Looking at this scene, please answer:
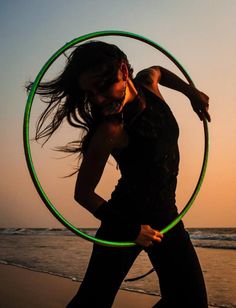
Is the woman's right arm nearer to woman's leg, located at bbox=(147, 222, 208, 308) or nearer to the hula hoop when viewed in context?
the hula hoop

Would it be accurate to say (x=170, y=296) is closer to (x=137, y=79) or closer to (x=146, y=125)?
(x=146, y=125)

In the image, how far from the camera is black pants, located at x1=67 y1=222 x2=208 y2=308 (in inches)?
94.3

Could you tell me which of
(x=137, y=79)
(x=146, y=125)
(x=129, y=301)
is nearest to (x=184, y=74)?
→ (x=137, y=79)

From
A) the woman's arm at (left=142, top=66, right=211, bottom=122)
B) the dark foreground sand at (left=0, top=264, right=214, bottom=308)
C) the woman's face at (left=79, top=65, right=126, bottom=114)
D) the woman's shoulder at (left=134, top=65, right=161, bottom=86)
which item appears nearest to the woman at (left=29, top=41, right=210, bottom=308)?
the woman's face at (left=79, top=65, right=126, bottom=114)

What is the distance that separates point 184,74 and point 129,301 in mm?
2748

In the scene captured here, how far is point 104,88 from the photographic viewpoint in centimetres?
228

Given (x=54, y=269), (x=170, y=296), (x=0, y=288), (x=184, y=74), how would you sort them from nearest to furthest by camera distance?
(x=170, y=296) → (x=184, y=74) → (x=0, y=288) → (x=54, y=269)

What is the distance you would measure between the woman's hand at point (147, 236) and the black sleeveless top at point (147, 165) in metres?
0.15

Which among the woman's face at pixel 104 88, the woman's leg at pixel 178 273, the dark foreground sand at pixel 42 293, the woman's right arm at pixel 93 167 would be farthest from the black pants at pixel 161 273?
the dark foreground sand at pixel 42 293

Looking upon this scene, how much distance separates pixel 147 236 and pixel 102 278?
0.34m

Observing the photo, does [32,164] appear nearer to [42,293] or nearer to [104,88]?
[104,88]

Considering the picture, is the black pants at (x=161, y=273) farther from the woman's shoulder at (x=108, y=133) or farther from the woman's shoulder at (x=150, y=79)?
the woman's shoulder at (x=150, y=79)

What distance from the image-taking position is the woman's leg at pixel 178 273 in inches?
99.3

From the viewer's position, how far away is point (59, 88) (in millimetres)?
2531
